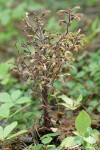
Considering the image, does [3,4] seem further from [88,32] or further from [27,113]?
[27,113]

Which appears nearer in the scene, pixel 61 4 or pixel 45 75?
pixel 45 75

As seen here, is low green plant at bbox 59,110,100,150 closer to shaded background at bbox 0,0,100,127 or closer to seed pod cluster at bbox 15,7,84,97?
seed pod cluster at bbox 15,7,84,97

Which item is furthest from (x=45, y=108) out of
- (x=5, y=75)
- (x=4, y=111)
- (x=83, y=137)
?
(x=5, y=75)

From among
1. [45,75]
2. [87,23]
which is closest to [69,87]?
[45,75]

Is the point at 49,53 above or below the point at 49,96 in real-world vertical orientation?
above

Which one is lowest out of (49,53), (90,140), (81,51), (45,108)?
(90,140)

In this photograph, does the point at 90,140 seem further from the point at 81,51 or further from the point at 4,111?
the point at 81,51

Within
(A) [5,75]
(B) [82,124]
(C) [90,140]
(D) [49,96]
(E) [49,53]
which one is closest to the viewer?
(C) [90,140]

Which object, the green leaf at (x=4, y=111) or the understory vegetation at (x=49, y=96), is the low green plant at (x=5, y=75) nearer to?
the understory vegetation at (x=49, y=96)
